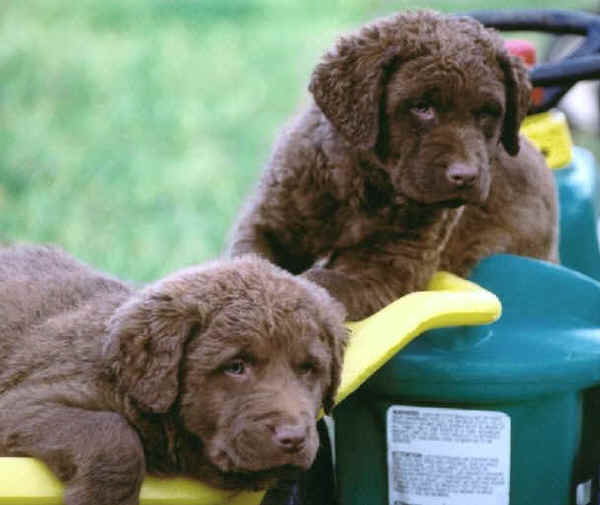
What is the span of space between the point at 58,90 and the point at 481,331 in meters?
5.84

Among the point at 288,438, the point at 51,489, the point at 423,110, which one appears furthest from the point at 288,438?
the point at 423,110

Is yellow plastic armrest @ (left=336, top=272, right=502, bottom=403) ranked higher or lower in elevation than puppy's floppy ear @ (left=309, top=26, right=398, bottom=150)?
lower

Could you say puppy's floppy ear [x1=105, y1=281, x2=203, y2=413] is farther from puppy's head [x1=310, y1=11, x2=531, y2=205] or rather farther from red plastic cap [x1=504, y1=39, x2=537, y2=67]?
red plastic cap [x1=504, y1=39, x2=537, y2=67]

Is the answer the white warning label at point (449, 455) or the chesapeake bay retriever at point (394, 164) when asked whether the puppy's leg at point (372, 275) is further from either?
the white warning label at point (449, 455)

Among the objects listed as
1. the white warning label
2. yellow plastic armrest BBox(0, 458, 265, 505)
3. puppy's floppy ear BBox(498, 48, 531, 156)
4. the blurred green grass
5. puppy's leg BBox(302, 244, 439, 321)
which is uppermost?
puppy's floppy ear BBox(498, 48, 531, 156)

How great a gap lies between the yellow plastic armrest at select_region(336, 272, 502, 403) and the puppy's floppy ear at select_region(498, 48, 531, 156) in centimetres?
61

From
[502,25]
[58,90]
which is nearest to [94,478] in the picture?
[502,25]

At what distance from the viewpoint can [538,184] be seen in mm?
3566

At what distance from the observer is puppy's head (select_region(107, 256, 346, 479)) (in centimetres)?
239

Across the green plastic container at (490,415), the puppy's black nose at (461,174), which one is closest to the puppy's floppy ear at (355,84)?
the puppy's black nose at (461,174)

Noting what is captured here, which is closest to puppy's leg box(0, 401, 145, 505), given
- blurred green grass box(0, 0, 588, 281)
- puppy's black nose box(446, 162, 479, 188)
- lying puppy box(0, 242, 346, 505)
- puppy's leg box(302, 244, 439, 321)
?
lying puppy box(0, 242, 346, 505)

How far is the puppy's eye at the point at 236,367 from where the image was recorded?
247 centimetres

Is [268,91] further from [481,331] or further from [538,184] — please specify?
[481,331]

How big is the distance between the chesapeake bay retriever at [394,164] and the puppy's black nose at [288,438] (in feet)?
2.52
